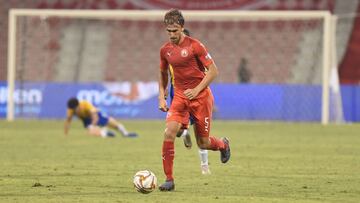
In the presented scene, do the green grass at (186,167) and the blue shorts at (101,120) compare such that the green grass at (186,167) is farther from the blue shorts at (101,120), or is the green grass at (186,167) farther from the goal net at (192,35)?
the goal net at (192,35)

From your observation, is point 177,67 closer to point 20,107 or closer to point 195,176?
point 195,176

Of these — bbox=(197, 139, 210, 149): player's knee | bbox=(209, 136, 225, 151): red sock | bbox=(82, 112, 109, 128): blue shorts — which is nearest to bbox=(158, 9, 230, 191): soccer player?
bbox=(197, 139, 210, 149): player's knee

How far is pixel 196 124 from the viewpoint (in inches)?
463

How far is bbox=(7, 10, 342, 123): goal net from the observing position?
29.6 meters

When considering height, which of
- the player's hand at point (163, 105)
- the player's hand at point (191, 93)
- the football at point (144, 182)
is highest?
the player's hand at point (191, 93)

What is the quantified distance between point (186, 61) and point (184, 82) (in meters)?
0.33

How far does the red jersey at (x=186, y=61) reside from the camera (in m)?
11.3

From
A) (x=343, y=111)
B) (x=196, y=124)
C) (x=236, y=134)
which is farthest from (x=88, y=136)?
(x=196, y=124)

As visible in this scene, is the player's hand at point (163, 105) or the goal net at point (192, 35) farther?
the goal net at point (192, 35)

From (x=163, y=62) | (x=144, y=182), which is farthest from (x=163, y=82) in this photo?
(x=144, y=182)

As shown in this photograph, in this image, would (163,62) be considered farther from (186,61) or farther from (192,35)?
Result: (192,35)

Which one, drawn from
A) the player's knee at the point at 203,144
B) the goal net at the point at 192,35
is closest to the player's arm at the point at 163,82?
the player's knee at the point at 203,144

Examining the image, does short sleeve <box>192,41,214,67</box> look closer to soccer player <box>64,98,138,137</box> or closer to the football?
the football

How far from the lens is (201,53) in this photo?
1133 cm
